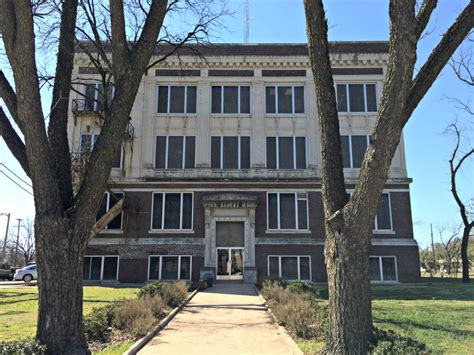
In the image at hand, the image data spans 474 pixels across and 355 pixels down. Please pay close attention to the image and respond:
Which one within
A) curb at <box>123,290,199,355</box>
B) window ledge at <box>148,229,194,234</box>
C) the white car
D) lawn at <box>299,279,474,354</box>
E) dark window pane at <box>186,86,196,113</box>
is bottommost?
curb at <box>123,290,199,355</box>

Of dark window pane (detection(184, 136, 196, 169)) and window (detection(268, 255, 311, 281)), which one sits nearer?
window (detection(268, 255, 311, 281))

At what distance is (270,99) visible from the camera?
Answer: 30203 millimetres

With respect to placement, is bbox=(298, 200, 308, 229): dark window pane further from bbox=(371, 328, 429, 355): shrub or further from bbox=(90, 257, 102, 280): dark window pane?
bbox=(371, 328, 429, 355): shrub

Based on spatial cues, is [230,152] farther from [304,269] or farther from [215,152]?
[304,269]

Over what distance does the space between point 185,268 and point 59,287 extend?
70.1 feet

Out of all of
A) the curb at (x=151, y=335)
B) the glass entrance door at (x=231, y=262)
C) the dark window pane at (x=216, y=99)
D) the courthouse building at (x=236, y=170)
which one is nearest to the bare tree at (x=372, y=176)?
the curb at (x=151, y=335)

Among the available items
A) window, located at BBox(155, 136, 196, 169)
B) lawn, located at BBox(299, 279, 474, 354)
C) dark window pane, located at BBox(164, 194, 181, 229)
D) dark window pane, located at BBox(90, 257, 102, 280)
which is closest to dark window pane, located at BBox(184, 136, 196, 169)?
window, located at BBox(155, 136, 196, 169)

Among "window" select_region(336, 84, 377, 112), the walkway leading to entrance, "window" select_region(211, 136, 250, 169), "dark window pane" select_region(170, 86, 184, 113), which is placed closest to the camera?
the walkway leading to entrance

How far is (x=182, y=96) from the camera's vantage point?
3020cm

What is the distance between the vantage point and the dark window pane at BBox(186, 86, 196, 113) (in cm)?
3003

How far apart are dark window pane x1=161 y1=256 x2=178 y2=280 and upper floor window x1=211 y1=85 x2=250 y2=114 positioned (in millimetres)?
10682

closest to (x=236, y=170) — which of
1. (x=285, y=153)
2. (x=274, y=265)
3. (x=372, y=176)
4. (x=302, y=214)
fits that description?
(x=285, y=153)

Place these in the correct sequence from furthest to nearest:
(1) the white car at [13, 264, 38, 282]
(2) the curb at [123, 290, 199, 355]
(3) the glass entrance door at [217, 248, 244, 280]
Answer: (1) the white car at [13, 264, 38, 282] → (3) the glass entrance door at [217, 248, 244, 280] → (2) the curb at [123, 290, 199, 355]

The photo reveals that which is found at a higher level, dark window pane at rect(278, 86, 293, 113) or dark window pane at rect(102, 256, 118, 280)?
dark window pane at rect(278, 86, 293, 113)
